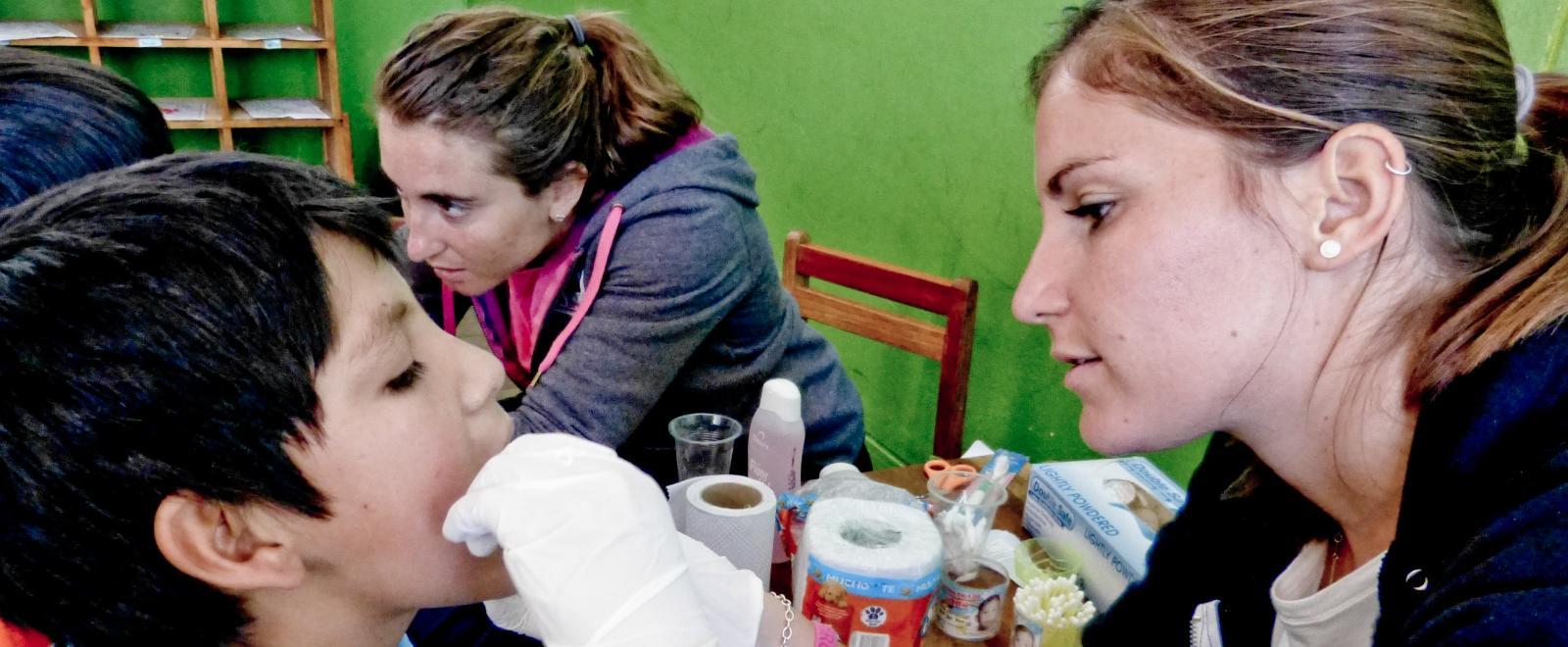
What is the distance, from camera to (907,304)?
168 cm

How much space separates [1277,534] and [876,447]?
5.23 ft

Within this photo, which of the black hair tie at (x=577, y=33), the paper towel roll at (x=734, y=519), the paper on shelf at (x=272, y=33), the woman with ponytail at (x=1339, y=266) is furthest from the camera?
the paper on shelf at (x=272, y=33)

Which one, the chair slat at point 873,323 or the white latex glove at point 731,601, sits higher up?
the white latex glove at point 731,601

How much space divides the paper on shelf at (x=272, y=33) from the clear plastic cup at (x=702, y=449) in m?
3.18

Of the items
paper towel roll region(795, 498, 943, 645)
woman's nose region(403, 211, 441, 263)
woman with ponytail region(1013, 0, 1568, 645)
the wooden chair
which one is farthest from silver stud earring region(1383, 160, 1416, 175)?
woman's nose region(403, 211, 441, 263)

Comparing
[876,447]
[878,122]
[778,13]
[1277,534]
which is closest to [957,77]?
[878,122]

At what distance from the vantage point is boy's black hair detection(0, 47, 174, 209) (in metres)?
0.87

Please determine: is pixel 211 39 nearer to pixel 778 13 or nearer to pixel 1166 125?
pixel 778 13

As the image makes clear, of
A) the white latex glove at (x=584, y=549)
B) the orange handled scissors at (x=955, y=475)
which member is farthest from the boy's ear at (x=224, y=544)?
the orange handled scissors at (x=955, y=475)

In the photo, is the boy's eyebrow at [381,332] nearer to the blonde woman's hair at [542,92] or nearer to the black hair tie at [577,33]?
the blonde woman's hair at [542,92]

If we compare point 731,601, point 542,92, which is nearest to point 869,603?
point 731,601

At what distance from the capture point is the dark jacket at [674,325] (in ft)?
4.18

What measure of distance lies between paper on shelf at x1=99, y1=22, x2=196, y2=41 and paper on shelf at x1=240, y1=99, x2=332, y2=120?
34 centimetres

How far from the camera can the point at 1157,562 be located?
0.94 m
